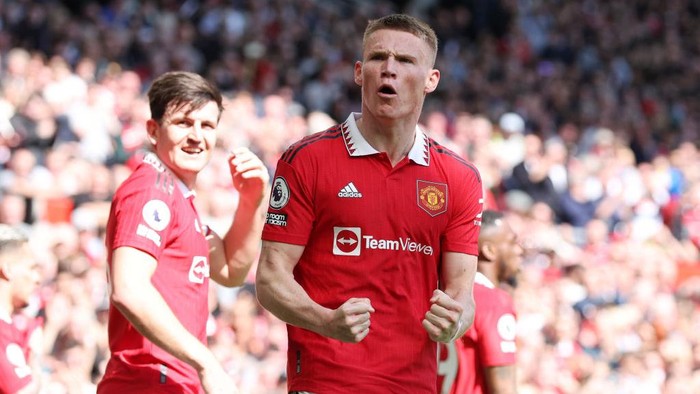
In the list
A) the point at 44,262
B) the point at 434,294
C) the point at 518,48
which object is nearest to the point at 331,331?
the point at 434,294

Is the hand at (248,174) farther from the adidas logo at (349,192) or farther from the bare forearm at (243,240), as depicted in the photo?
the adidas logo at (349,192)

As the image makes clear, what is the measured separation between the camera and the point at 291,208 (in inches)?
177

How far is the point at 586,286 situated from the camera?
14094mm

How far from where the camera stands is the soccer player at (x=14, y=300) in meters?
5.36

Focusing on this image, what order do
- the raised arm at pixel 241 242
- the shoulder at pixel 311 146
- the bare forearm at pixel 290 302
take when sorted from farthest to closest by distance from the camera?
the raised arm at pixel 241 242
the shoulder at pixel 311 146
the bare forearm at pixel 290 302

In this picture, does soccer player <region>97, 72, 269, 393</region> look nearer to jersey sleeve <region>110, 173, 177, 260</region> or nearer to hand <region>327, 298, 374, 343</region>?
jersey sleeve <region>110, 173, 177, 260</region>

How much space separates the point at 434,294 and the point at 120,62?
40.3ft

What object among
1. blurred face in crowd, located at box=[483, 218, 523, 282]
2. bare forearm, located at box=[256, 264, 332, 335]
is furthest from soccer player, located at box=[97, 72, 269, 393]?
blurred face in crowd, located at box=[483, 218, 523, 282]

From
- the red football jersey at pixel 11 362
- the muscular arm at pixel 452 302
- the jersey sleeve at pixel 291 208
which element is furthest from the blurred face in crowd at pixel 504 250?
the red football jersey at pixel 11 362

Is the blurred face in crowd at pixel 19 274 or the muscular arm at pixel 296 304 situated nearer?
the muscular arm at pixel 296 304

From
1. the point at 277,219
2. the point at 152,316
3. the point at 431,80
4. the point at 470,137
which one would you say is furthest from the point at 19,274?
the point at 470,137

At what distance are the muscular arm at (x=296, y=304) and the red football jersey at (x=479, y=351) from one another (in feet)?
5.02

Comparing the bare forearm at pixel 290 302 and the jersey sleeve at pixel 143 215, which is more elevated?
the jersey sleeve at pixel 143 215

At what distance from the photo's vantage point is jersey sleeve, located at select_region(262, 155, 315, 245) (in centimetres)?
449
